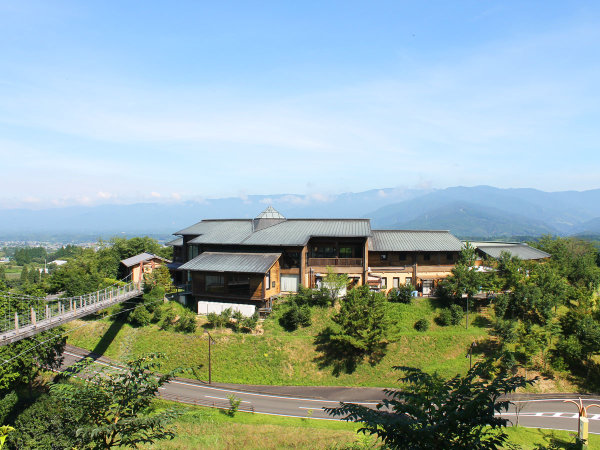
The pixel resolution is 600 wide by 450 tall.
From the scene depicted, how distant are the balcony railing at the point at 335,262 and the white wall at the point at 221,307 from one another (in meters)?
8.65

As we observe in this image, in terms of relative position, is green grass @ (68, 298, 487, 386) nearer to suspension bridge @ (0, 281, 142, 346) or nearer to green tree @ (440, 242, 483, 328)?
green tree @ (440, 242, 483, 328)

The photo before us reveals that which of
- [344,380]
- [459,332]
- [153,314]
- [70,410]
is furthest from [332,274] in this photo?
[70,410]

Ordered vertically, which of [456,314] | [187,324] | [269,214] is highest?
[269,214]

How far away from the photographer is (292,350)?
116 ft

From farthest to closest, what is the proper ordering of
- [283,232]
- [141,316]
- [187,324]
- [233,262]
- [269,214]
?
[269,214] → [283,232] → [233,262] → [141,316] → [187,324]

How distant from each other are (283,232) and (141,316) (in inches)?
703

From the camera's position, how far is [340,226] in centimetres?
4519

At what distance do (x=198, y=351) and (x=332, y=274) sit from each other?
1522 cm

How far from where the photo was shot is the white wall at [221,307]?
38.9 m

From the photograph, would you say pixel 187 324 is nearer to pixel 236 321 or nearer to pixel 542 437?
pixel 236 321

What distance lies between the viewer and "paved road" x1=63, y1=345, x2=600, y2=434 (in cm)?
2827

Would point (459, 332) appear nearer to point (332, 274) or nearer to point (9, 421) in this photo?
point (332, 274)

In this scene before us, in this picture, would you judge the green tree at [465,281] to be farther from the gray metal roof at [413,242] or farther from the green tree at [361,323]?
the green tree at [361,323]

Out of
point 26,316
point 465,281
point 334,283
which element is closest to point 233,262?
point 334,283
